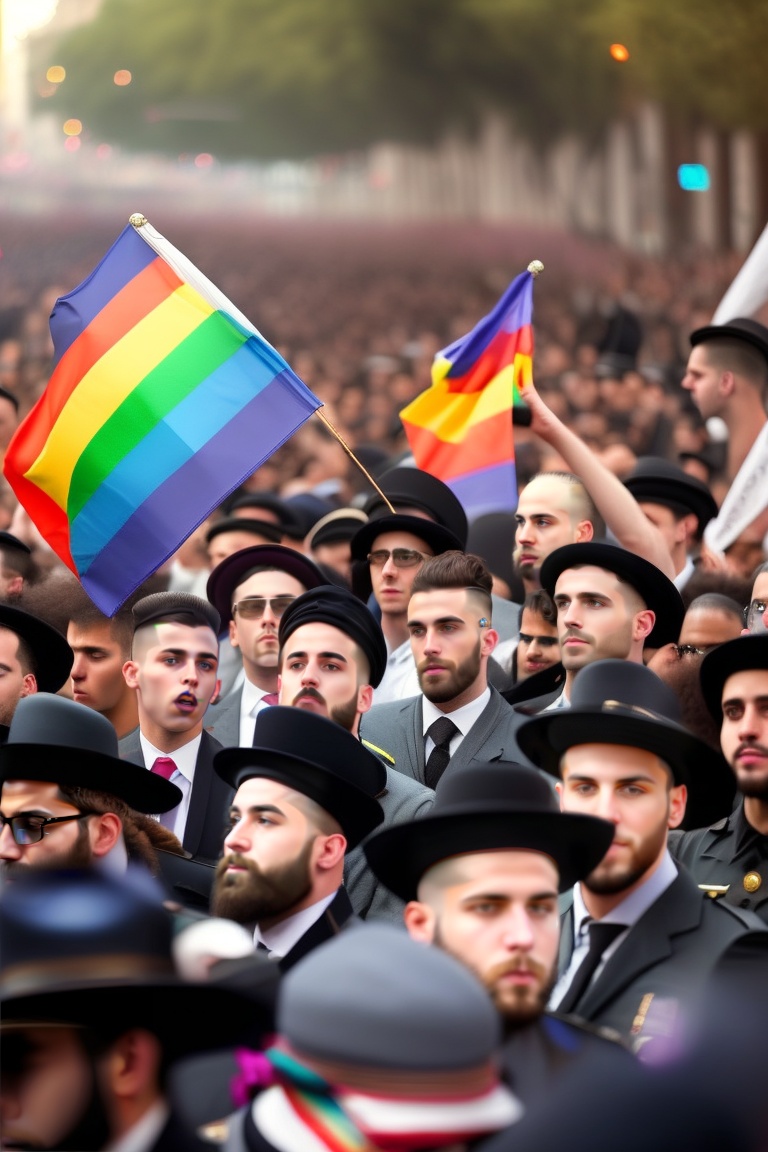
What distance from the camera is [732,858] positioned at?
627cm

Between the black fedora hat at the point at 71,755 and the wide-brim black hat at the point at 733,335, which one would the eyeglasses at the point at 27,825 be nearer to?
the black fedora hat at the point at 71,755

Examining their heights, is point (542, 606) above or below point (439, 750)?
above

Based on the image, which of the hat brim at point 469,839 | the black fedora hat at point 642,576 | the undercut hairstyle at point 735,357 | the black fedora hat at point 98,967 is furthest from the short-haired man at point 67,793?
the undercut hairstyle at point 735,357

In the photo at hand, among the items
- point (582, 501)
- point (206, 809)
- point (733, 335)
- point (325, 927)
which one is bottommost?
point (206, 809)

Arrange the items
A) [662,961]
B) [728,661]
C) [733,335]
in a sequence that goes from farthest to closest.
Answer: [733,335]
[728,661]
[662,961]

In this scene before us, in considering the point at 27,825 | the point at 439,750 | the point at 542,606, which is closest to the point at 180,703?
the point at 439,750

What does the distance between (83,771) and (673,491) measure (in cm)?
427

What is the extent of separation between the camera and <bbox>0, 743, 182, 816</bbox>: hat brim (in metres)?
6.06

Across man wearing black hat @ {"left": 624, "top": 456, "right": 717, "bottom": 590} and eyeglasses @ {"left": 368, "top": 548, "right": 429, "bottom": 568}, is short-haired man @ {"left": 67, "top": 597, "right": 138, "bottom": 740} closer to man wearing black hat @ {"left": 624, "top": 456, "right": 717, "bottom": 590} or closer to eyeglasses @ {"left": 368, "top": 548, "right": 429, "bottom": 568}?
eyeglasses @ {"left": 368, "top": 548, "right": 429, "bottom": 568}

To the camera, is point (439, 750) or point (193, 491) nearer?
point (439, 750)

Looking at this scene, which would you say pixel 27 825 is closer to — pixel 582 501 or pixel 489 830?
pixel 489 830

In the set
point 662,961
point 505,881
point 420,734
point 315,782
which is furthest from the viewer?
point 420,734

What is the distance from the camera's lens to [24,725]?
20.3ft

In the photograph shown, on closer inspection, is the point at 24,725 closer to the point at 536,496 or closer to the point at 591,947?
the point at 591,947
